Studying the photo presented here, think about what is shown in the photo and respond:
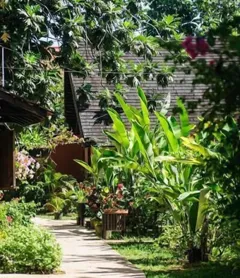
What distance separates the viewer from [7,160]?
11.3 meters

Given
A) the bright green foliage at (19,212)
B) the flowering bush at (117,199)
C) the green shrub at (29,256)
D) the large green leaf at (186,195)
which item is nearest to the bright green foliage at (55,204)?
the flowering bush at (117,199)

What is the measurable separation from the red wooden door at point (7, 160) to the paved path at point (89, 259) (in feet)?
4.94

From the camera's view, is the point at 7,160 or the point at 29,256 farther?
the point at 7,160

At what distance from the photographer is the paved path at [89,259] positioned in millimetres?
11023

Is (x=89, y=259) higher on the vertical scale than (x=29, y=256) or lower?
lower

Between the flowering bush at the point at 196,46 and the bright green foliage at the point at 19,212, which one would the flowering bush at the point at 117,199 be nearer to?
the bright green foliage at the point at 19,212

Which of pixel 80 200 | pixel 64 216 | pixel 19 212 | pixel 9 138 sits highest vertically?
pixel 9 138

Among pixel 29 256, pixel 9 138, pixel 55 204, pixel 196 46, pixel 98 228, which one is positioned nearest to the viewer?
pixel 196 46

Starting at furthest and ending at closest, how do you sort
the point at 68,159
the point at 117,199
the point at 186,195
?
the point at 68,159 → the point at 117,199 → the point at 186,195

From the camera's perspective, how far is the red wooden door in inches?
444

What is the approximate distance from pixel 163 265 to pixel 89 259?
1385mm

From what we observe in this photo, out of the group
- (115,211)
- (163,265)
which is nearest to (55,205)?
(115,211)

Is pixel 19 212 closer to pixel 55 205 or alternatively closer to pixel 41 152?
pixel 55 205

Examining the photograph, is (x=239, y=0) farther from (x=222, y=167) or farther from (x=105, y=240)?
(x=222, y=167)
